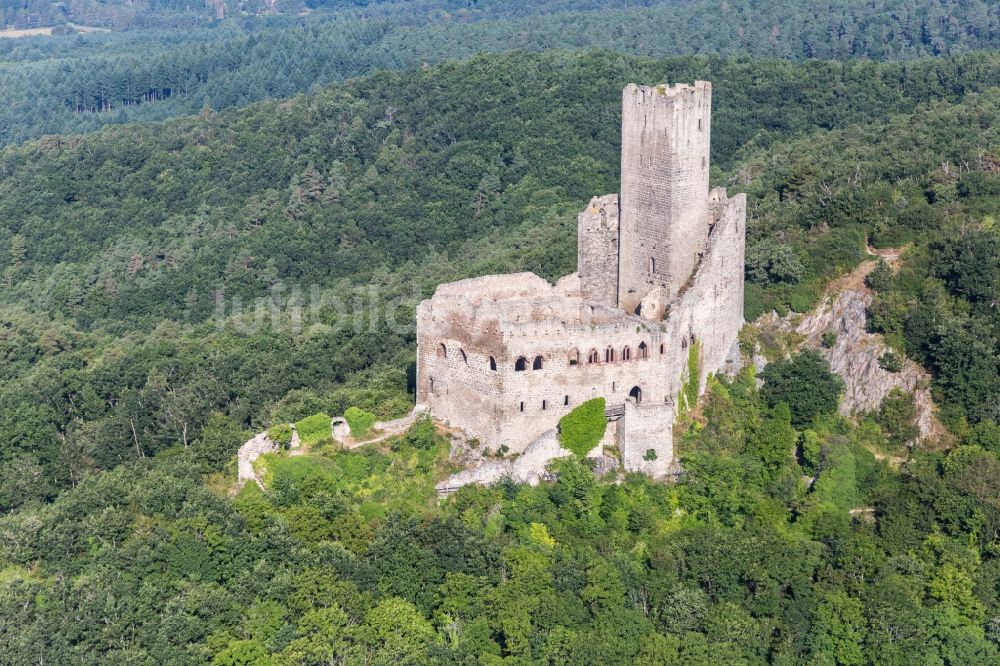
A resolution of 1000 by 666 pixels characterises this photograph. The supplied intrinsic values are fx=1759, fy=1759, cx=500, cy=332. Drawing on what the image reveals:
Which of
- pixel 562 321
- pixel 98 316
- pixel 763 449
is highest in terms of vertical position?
Result: pixel 562 321

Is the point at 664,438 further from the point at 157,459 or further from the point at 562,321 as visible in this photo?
the point at 157,459

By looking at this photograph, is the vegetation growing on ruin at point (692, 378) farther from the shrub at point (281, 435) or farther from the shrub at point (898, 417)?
the shrub at point (281, 435)

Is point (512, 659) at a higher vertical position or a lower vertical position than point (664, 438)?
lower

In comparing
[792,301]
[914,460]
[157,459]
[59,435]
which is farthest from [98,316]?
[914,460]

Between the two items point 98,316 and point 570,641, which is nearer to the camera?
point 570,641

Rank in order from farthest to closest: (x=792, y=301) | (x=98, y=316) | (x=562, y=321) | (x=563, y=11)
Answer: (x=563, y=11) < (x=98, y=316) < (x=792, y=301) < (x=562, y=321)

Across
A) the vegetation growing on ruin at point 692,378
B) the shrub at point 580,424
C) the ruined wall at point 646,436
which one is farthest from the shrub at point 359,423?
the vegetation growing on ruin at point 692,378

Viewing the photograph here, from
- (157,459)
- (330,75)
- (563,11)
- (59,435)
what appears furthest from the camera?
(563,11)
